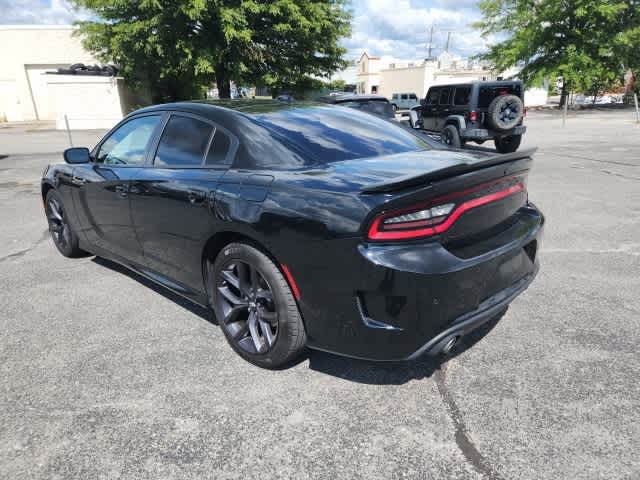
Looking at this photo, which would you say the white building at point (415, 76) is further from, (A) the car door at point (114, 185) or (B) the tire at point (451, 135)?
(A) the car door at point (114, 185)

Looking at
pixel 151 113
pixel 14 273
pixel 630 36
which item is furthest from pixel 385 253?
pixel 630 36

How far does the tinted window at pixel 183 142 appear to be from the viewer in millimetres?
2936

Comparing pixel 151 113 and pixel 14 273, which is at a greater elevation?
pixel 151 113

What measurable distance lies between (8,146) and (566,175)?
63.7 feet

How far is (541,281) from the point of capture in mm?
3854

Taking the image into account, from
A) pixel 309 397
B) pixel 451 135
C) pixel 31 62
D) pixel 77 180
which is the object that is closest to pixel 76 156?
pixel 77 180

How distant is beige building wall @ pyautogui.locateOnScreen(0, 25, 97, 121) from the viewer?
111 ft

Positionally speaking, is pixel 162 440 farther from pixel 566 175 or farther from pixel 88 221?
pixel 566 175

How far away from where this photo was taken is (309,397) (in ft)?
7.98

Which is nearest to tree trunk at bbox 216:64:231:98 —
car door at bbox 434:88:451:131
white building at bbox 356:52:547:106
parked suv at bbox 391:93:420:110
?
car door at bbox 434:88:451:131

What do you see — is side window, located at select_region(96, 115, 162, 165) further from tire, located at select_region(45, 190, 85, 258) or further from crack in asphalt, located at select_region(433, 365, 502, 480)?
crack in asphalt, located at select_region(433, 365, 502, 480)

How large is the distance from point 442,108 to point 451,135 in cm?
110

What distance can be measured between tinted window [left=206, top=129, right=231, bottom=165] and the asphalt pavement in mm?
1189

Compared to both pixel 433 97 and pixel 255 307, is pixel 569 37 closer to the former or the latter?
pixel 433 97
